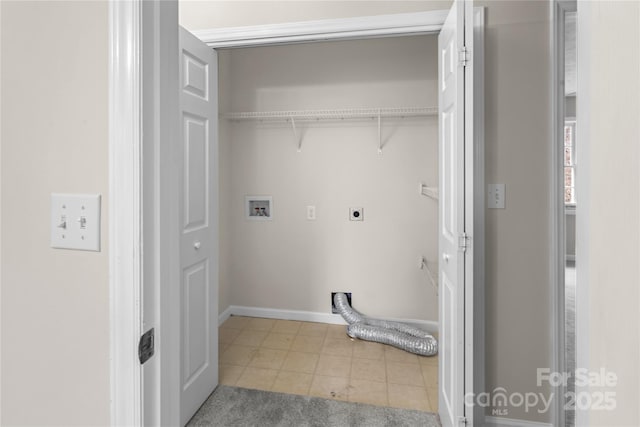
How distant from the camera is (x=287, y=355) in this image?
8.18 ft

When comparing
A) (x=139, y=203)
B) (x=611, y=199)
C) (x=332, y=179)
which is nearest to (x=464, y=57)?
(x=611, y=199)

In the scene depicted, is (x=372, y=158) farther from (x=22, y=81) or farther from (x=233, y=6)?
(x=22, y=81)

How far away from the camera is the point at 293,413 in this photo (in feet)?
6.06

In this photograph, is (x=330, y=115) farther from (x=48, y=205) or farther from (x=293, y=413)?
(x=48, y=205)

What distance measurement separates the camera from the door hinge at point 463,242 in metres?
1.37

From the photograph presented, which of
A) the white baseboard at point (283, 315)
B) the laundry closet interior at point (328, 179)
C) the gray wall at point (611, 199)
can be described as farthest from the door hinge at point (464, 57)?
the white baseboard at point (283, 315)

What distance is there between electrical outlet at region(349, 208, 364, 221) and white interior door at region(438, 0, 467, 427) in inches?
50.6

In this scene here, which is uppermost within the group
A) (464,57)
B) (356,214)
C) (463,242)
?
(464,57)

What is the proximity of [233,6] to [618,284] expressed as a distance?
86.1 inches

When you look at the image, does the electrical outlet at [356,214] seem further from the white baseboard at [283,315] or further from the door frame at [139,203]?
the door frame at [139,203]

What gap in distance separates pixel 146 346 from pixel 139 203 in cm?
27

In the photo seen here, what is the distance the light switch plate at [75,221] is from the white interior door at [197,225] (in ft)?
3.18

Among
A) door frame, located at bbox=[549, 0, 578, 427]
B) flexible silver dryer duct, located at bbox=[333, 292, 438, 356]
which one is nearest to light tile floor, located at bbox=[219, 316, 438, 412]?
flexible silver dryer duct, located at bbox=[333, 292, 438, 356]

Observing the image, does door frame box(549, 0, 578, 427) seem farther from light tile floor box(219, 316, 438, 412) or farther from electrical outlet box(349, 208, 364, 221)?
electrical outlet box(349, 208, 364, 221)
